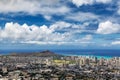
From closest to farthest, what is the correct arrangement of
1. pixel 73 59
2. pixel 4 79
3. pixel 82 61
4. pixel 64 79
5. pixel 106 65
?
1. pixel 4 79
2. pixel 64 79
3. pixel 106 65
4. pixel 82 61
5. pixel 73 59

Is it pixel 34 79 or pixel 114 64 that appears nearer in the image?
pixel 34 79

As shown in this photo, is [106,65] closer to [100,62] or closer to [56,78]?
[100,62]

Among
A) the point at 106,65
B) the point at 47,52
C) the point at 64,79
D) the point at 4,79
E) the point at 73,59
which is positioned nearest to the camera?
the point at 4,79

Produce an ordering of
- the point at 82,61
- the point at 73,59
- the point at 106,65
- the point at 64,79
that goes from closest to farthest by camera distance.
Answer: the point at 64,79, the point at 106,65, the point at 82,61, the point at 73,59

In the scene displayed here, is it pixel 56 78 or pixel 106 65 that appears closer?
pixel 56 78

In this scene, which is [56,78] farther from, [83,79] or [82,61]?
[82,61]

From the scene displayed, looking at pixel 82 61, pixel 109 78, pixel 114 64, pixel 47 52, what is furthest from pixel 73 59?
pixel 109 78

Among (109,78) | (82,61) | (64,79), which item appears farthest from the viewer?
(82,61)

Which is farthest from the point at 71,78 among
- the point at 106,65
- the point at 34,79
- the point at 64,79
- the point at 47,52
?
the point at 47,52
